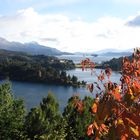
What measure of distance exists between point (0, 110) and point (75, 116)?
10.5 metres

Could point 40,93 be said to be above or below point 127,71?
below

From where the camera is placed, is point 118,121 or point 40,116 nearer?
point 118,121

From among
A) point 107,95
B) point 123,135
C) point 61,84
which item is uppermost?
point 107,95

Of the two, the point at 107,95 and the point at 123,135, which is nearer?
the point at 123,135

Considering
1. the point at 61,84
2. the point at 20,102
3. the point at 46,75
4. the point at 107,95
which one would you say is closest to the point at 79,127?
the point at 20,102

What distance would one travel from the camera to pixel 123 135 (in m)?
3.58

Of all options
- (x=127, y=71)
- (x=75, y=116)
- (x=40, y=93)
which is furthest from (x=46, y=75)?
(x=127, y=71)

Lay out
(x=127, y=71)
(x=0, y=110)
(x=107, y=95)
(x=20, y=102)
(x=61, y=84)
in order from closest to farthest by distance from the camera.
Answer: (x=107, y=95) < (x=127, y=71) < (x=0, y=110) < (x=20, y=102) < (x=61, y=84)

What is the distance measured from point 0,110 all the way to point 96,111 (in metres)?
30.9

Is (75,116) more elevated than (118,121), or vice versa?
(118,121)

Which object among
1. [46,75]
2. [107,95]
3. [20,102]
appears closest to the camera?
[107,95]

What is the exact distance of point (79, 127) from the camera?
39.3m

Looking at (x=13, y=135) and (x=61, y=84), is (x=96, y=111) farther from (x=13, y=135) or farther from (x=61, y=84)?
A: (x=61, y=84)

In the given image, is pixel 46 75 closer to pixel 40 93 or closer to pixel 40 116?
pixel 40 93
